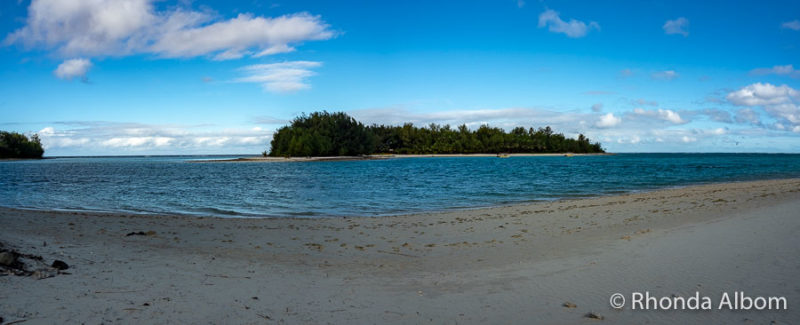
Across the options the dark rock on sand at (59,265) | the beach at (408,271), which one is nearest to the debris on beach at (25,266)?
the dark rock on sand at (59,265)

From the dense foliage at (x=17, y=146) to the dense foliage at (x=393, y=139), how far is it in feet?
301

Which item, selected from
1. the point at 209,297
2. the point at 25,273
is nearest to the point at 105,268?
the point at 25,273

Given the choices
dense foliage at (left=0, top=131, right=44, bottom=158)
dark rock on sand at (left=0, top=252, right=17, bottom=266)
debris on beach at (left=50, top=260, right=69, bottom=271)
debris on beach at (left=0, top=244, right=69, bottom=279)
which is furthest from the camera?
dense foliage at (left=0, top=131, right=44, bottom=158)

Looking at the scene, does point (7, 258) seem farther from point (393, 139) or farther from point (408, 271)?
point (393, 139)

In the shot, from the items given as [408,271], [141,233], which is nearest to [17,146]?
[141,233]

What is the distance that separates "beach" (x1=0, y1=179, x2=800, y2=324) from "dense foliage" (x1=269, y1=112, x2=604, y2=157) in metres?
102

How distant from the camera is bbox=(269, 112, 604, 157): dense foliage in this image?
375 ft

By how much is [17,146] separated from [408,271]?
611 ft

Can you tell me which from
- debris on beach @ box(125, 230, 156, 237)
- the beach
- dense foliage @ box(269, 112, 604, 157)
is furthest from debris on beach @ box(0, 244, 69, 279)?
dense foliage @ box(269, 112, 604, 157)

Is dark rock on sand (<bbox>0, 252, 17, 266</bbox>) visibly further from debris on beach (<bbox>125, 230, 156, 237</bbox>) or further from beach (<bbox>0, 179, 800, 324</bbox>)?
debris on beach (<bbox>125, 230, 156, 237</bbox>)

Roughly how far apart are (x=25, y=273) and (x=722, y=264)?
10238 mm

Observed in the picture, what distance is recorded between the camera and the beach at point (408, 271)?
4.90 meters

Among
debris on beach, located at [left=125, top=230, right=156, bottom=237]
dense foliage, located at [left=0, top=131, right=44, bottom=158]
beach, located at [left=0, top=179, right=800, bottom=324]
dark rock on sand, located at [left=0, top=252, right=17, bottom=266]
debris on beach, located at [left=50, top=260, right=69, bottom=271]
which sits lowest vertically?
debris on beach, located at [left=125, top=230, right=156, bottom=237]

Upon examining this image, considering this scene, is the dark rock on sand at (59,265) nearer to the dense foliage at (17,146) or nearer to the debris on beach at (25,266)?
the debris on beach at (25,266)
